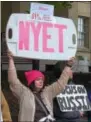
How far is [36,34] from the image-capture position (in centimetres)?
505

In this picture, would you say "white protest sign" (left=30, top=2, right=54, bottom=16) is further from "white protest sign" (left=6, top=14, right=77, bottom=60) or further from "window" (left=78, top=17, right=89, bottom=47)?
"window" (left=78, top=17, right=89, bottom=47)

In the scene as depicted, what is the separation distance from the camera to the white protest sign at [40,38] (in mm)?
4965

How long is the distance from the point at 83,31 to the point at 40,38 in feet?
54.8

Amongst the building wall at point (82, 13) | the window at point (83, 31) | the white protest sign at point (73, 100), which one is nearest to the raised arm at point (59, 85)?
the white protest sign at point (73, 100)

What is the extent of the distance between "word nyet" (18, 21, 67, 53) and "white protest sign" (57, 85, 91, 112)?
78 cm

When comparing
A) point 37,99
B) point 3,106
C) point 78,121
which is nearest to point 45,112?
point 37,99

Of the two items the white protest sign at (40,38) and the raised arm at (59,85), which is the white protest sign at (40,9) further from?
the raised arm at (59,85)

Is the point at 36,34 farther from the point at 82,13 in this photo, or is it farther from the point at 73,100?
the point at 82,13

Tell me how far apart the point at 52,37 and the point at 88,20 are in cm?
1692

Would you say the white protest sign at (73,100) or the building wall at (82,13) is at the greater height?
the building wall at (82,13)

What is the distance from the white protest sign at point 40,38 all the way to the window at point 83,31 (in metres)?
16.2

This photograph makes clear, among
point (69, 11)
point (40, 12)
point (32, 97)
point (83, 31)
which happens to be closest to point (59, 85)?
point (32, 97)

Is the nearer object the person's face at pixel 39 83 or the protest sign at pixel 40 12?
the person's face at pixel 39 83

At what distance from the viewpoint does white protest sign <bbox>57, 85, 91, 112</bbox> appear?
566 cm
